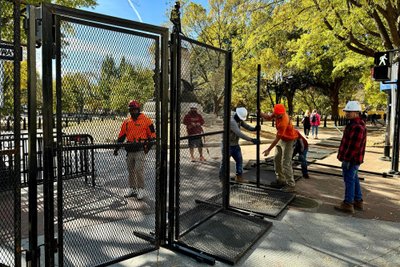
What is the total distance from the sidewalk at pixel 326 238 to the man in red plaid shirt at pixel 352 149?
0.31 m

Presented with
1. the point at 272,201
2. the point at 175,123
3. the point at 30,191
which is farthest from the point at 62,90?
the point at 272,201

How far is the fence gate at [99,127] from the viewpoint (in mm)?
2754

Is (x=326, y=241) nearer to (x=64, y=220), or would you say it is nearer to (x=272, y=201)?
(x=272, y=201)

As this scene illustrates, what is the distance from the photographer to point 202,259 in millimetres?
3604

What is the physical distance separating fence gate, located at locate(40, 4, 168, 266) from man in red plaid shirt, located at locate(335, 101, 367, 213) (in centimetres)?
310

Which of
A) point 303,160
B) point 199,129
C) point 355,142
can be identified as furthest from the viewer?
point 303,160

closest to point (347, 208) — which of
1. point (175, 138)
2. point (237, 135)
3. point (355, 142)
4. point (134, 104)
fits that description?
point (355, 142)

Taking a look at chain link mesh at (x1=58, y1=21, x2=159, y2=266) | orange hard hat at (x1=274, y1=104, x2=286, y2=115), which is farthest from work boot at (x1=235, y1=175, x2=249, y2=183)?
chain link mesh at (x1=58, y1=21, x2=159, y2=266)

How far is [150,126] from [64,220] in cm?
129

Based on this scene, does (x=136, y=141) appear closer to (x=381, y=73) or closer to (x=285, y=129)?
(x=285, y=129)

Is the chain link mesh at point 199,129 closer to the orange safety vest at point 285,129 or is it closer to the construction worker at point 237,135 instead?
the construction worker at point 237,135

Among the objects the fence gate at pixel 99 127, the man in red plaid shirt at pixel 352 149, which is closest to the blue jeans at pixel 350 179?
the man in red plaid shirt at pixel 352 149

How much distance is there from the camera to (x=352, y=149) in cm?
514

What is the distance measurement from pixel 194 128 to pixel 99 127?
143 centimetres
